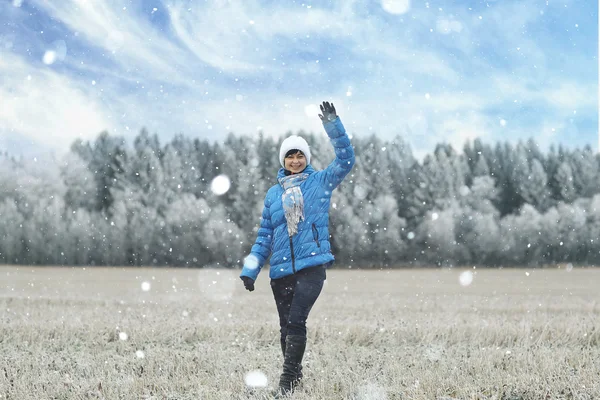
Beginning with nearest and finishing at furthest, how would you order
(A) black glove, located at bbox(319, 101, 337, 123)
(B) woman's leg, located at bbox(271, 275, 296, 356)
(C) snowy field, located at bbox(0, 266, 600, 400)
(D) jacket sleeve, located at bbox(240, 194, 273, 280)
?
1. (A) black glove, located at bbox(319, 101, 337, 123)
2. (C) snowy field, located at bbox(0, 266, 600, 400)
3. (B) woman's leg, located at bbox(271, 275, 296, 356)
4. (D) jacket sleeve, located at bbox(240, 194, 273, 280)

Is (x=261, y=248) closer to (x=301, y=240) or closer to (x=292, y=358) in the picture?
(x=301, y=240)

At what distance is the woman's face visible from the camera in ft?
19.8

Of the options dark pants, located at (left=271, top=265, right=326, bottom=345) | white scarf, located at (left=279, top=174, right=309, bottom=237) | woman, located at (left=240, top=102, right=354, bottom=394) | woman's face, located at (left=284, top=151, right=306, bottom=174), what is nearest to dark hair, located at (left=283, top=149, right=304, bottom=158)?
woman's face, located at (left=284, top=151, right=306, bottom=174)

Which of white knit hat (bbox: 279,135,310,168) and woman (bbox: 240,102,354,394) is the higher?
white knit hat (bbox: 279,135,310,168)

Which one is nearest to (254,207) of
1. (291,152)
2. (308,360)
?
(308,360)

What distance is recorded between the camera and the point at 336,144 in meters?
5.66

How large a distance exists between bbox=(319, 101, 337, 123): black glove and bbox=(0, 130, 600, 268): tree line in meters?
35.9

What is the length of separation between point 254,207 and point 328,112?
38.6 meters

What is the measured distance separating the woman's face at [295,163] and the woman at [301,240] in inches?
4.5

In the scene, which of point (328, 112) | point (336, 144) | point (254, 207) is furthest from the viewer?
point (254, 207)

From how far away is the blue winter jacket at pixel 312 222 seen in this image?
567 cm

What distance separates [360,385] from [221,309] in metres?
8.67

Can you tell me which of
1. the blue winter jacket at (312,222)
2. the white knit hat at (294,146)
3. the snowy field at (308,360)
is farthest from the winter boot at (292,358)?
the white knit hat at (294,146)

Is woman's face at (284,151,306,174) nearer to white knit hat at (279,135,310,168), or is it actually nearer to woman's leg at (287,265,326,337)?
white knit hat at (279,135,310,168)
